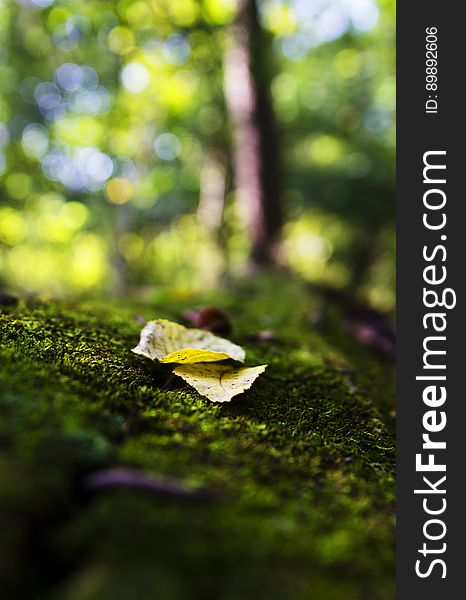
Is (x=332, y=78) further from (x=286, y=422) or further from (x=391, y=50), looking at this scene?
(x=286, y=422)

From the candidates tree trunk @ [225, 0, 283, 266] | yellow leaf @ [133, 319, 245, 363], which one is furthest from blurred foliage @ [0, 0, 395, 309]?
yellow leaf @ [133, 319, 245, 363]

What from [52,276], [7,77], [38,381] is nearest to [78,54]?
[7,77]

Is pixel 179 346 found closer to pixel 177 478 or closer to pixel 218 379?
pixel 218 379

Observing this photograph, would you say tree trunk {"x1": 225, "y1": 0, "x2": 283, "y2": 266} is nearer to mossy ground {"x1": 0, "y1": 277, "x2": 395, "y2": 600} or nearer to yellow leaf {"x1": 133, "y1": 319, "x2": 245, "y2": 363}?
yellow leaf {"x1": 133, "y1": 319, "x2": 245, "y2": 363}

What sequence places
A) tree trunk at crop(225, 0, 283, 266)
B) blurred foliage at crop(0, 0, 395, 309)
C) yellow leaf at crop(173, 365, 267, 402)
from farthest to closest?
blurred foliage at crop(0, 0, 395, 309), tree trunk at crop(225, 0, 283, 266), yellow leaf at crop(173, 365, 267, 402)

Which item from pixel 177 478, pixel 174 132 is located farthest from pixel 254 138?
pixel 174 132

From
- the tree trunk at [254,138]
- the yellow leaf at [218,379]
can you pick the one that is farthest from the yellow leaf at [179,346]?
the tree trunk at [254,138]
